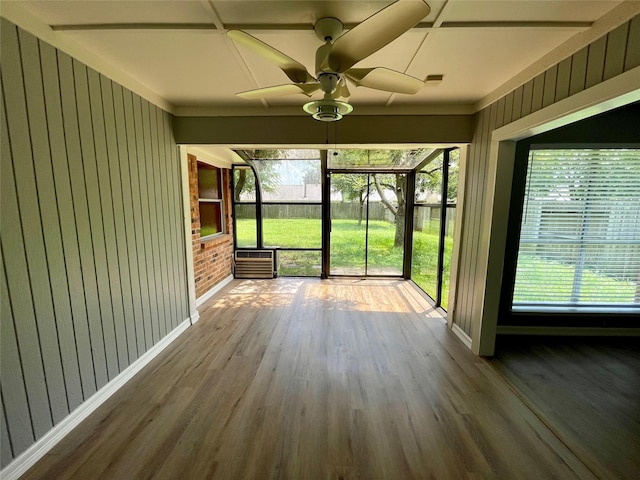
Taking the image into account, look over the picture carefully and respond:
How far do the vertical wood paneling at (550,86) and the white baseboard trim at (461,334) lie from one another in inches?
86.3

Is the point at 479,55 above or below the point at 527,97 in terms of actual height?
above

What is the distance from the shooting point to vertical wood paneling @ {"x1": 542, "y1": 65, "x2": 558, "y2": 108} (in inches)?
72.3

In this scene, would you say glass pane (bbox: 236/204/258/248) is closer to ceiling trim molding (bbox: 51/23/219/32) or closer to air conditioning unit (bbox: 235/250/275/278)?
air conditioning unit (bbox: 235/250/275/278)

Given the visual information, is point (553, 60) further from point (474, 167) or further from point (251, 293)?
point (251, 293)

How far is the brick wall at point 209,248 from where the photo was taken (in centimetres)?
383

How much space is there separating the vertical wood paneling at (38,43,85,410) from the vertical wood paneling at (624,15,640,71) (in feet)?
10.5

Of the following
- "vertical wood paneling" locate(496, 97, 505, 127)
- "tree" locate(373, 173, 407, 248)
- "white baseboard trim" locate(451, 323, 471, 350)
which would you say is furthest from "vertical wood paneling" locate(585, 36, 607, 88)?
"tree" locate(373, 173, 407, 248)

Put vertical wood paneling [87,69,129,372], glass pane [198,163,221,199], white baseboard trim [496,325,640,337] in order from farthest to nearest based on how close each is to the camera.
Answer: glass pane [198,163,221,199], white baseboard trim [496,325,640,337], vertical wood paneling [87,69,129,372]

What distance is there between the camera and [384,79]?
1578 mm

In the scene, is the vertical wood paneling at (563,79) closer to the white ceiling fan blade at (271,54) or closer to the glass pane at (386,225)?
the white ceiling fan blade at (271,54)

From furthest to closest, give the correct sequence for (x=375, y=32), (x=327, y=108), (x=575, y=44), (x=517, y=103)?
1. (x=517, y=103)
2. (x=575, y=44)
3. (x=327, y=108)
4. (x=375, y=32)

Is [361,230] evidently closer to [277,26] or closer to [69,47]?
[277,26]

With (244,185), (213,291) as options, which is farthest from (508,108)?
(213,291)

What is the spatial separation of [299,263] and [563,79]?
4.51 meters
